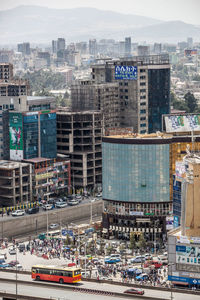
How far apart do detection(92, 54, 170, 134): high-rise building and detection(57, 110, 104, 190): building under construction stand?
17.3 metres

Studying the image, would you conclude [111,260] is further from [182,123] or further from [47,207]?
[47,207]

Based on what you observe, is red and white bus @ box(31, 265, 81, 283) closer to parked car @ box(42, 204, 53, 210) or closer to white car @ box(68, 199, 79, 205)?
parked car @ box(42, 204, 53, 210)

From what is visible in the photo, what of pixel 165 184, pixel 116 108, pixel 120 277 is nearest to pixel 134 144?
pixel 165 184

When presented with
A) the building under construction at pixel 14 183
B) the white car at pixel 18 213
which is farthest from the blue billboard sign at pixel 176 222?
the building under construction at pixel 14 183

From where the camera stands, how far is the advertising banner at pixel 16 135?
161m

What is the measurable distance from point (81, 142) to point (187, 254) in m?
65.7

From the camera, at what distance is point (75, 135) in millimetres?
169125

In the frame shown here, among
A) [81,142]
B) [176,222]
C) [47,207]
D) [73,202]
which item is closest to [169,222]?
[176,222]

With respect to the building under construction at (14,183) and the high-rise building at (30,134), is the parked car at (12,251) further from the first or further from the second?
the high-rise building at (30,134)

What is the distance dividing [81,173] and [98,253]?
42482 millimetres

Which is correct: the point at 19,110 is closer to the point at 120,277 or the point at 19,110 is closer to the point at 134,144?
the point at 134,144

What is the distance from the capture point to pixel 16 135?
16162 cm

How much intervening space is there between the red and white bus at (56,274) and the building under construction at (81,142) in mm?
64751

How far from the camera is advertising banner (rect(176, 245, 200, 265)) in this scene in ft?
349
